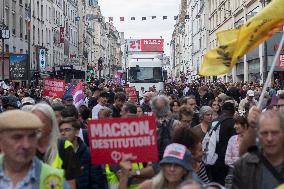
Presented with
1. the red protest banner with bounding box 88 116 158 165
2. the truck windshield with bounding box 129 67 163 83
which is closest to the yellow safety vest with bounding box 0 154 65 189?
the red protest banner with bounding box 88 116 158 165

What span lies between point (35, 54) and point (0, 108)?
41.5 meters

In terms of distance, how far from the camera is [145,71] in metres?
35.8

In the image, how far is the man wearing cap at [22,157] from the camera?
4.24 meters

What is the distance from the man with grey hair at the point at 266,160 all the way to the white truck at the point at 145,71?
29451 mm

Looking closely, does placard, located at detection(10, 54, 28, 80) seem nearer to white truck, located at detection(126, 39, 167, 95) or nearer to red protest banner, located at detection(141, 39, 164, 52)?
white truck, located at detection(126, 39, 167, 95)

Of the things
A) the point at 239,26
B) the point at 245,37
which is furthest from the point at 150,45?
the point at 245,37

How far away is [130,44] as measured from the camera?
38.6m

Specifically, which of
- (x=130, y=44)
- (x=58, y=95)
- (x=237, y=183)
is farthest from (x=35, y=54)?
(x=237, y=183)

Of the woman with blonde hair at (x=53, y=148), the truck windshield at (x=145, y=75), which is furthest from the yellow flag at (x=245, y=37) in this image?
the truck windshield at (x=145, y=75)

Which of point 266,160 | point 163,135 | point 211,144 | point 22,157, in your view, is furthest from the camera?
point 211,144

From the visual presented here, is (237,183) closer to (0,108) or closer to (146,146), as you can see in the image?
(146,146)

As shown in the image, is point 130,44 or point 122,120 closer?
point 122,120

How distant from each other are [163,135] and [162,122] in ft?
1.79

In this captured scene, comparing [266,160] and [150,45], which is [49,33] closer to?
[150,45]
